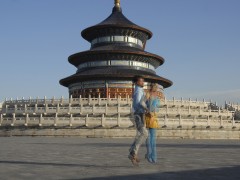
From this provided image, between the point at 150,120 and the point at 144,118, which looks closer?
the point at 144,118

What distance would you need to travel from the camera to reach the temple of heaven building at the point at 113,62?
51.4 m

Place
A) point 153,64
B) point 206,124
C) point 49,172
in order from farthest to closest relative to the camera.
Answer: point 153,64 < point 206,124 < point 49,172

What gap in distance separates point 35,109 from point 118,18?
1096 inches

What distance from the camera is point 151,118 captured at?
971 cm

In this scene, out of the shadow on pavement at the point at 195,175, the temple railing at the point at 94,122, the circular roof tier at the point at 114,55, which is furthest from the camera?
the circular roof tier at the point at 114,55

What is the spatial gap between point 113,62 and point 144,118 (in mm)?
44116

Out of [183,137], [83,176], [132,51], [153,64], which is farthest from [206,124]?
[83,176]

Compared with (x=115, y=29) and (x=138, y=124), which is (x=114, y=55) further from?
(x=138, y=124)

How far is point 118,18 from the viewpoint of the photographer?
58875 mm

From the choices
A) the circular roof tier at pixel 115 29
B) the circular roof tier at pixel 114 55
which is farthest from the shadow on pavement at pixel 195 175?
the circular roof tier at pixel 115 29

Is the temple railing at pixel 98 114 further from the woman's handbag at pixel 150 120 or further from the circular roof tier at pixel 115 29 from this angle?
the woman's handbag at pixel 150 120

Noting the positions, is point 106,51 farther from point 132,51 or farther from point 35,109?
point 35,109

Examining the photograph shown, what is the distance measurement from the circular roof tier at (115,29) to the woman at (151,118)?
46.2 meters

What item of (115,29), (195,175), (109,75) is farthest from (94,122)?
(115,29)
